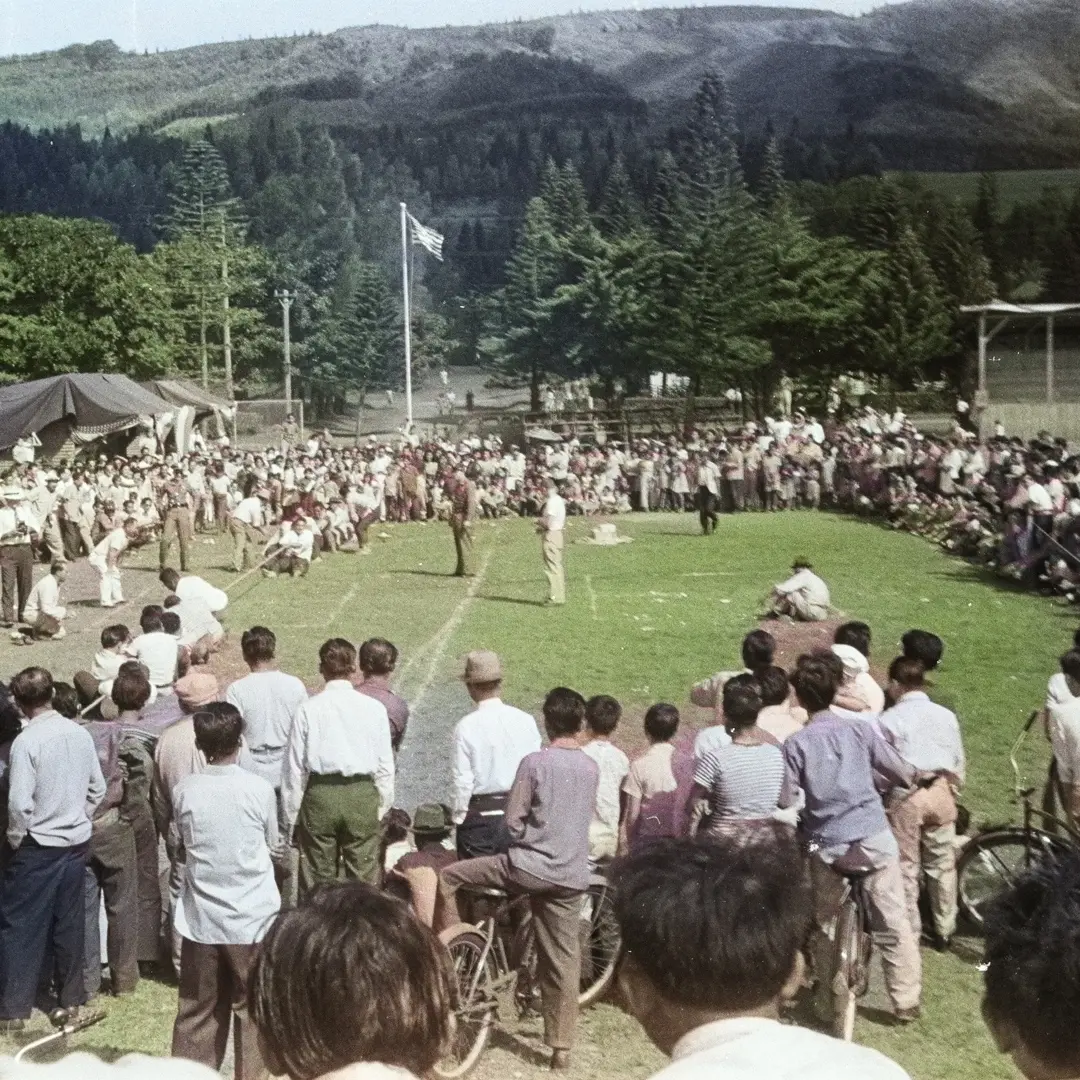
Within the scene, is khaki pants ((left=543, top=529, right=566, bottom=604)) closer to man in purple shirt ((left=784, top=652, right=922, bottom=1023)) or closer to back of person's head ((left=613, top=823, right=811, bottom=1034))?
man in purple shirt ((left=784, top=652, right=922, bottom=1023))

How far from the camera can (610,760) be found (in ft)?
23.6

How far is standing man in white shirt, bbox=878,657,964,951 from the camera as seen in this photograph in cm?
695

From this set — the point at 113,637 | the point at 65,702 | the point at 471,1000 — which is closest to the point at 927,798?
the point at 471,1000

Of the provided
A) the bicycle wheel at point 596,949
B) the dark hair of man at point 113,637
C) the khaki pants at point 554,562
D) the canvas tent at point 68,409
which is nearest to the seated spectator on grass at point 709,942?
the bicycle wheel at point 596,949

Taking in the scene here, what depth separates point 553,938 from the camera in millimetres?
6164

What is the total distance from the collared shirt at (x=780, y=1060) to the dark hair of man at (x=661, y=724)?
4670mm

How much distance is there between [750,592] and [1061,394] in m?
23.0

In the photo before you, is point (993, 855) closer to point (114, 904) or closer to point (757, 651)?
point (757, 651)

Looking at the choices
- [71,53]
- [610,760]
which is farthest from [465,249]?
[610,760]

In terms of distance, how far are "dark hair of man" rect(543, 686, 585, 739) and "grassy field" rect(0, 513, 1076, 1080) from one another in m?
1.47

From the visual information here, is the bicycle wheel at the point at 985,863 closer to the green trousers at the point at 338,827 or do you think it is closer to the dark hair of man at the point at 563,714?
the dark hair of man at the point at 563,714

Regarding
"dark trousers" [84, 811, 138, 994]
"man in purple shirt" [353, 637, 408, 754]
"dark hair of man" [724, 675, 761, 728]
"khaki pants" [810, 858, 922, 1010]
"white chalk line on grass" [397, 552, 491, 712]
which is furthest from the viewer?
"white chalk line on grass" [397, 552, 491, 712]

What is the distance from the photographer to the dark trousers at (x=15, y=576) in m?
19.3

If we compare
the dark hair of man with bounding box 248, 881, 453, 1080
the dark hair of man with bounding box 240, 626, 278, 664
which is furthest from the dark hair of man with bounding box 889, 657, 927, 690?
the dark hair of man with bounding box 248, 881, 453, 1080
